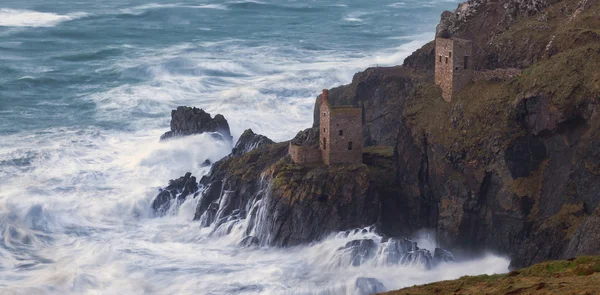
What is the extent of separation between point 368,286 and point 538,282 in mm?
19157

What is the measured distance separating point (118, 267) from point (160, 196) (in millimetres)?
12503

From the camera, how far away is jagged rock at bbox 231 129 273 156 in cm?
8456

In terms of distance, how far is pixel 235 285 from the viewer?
215 ft

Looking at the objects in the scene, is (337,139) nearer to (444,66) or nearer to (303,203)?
(303,203)

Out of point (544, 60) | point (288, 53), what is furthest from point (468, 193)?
point (288, 53)

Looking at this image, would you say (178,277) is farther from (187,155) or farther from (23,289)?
(187,155)

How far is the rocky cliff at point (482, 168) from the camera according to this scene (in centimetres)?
6412

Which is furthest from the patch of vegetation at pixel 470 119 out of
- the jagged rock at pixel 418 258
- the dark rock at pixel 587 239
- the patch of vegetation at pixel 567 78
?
the dark rock at pixel 587 239

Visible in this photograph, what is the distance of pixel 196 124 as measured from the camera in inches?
3647

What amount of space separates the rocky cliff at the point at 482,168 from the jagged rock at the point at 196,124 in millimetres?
11973

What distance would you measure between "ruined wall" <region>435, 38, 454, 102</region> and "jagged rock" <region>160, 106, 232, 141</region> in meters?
22.6

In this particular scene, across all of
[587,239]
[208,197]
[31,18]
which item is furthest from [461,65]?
[31,18]

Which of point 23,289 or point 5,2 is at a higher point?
point 5,2

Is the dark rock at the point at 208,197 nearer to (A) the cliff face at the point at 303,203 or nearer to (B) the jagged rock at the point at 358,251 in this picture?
(A) the cliff face at the point at 303,203
